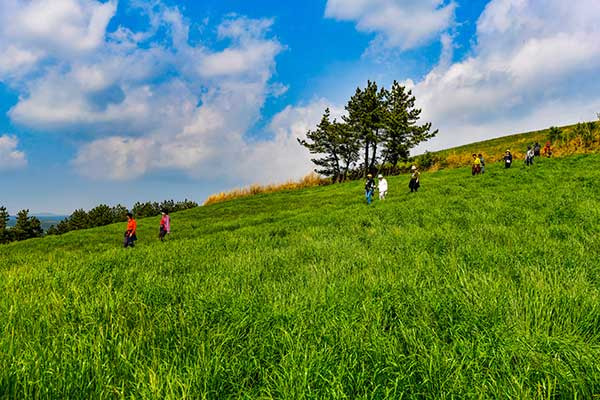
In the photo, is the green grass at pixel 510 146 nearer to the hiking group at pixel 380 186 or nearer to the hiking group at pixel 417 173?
the hiking group at pixel 417 173

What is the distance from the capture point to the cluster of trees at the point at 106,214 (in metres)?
51.6

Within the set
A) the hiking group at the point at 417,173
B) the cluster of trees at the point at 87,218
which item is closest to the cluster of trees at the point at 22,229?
the cluster of trees at the point at 87,218

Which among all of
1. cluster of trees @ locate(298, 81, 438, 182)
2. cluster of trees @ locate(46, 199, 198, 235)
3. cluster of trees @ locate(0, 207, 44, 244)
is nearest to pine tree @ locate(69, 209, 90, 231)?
cluster of trees @ locate(46, 199, 198, 235)

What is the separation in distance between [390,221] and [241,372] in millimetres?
9678

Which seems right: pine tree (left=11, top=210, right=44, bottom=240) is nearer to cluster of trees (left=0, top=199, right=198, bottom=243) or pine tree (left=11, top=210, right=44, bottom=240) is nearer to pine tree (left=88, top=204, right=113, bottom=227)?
cluster of trees (left=0, top=199, right=198, bottom=243)

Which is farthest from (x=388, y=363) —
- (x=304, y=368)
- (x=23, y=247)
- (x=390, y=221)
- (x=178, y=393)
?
(x=23, y=247)

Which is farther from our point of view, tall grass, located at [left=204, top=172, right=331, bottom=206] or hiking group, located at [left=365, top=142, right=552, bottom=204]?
tall grass, located at [left=204, top=172, right=331, bottom=206]

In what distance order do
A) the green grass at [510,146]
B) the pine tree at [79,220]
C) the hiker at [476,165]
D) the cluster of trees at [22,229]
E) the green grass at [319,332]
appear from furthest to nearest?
the cluster of trees at [22,229], the pine tree at [79,220], the green grass at [510,146], the hiker at [476,165], the green grass at [319,332]

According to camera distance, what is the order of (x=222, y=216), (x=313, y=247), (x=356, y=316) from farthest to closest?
(x=222, y=216) → (x=313, y=247) → (x=356, y=316)

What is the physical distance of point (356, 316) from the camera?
265 centimetres

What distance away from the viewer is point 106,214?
5384 centimetres

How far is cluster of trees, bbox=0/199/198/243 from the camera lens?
51.8 m

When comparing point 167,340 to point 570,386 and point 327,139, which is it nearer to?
point 570,386

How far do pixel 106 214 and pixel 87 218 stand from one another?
297 centimetres
